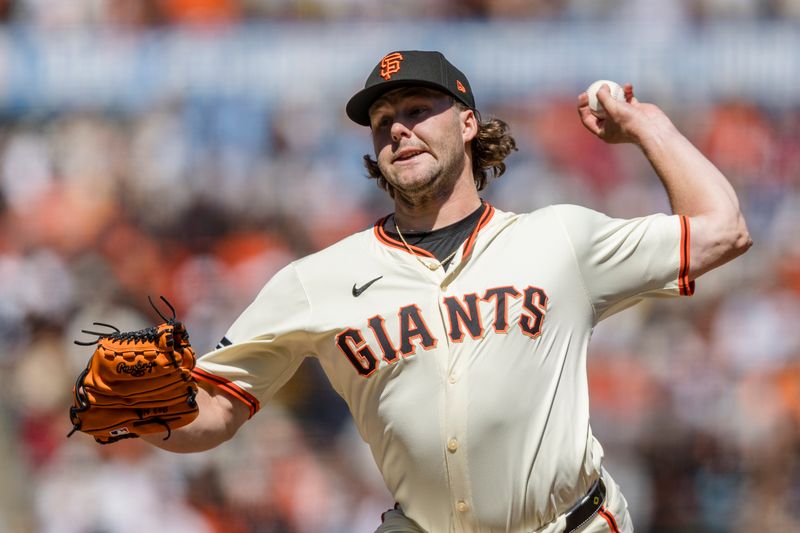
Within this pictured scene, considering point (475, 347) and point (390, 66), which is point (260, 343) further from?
point (390, 66)

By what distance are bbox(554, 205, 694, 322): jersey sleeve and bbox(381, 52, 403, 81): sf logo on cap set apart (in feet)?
2.01

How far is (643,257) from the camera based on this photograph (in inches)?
110

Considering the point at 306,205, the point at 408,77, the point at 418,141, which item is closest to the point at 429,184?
the point at 418,141

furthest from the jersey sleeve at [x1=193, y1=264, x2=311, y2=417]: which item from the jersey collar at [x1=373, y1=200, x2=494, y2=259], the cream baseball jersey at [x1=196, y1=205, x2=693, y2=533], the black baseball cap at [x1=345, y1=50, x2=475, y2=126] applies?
the black baseball cap at [x1=345, y1=50, x2=475, y2=126]

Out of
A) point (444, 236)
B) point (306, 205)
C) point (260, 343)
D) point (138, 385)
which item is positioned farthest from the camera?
point (306, 205)

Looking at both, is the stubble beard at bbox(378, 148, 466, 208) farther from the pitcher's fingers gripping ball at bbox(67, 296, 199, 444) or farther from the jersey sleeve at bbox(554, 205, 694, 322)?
the pitcher's fingers gripping ball at bbox(67, 296, 199, 444)

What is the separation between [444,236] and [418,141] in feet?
0.86

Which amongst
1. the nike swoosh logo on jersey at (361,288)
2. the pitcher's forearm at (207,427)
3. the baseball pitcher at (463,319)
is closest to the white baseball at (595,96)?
the baseball pitcher at (463,319)

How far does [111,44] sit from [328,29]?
4.38 ft

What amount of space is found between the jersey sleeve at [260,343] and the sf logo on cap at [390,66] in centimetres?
59

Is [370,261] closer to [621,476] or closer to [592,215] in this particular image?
[592,215]

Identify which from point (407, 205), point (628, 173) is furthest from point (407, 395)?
point (628, 173)

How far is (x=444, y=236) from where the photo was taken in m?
3.01

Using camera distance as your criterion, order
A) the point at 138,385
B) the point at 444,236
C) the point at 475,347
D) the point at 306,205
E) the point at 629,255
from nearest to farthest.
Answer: the point at 138,385
the point at 475,347
the point at 629,255
the point at 444,236
the point at 306,205
